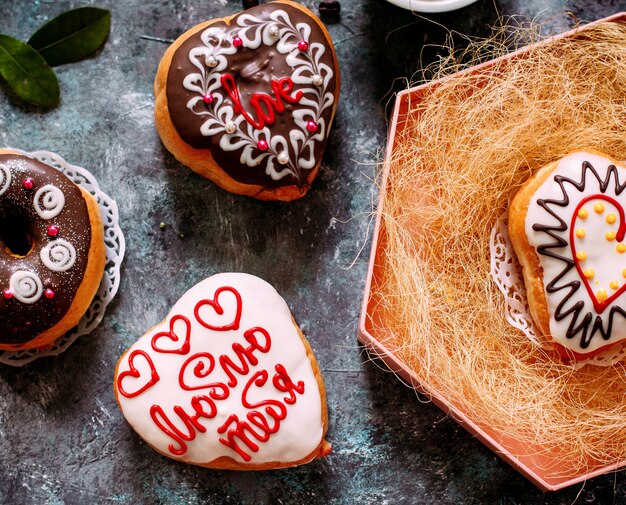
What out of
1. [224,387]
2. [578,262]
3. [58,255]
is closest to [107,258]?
[58,255]

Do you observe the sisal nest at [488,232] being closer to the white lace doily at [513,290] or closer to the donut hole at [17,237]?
the white lace doily at [513,290]

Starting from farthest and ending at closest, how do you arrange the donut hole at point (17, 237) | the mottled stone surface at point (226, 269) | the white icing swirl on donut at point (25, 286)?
the mottled stone surface at point (226, 269) → the donut hole at point (17, 237) → the white icing swirl on donut at point (25, 286)

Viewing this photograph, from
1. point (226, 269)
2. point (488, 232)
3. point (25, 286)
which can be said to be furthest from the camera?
point (226, 269)

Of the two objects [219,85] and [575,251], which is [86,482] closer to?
[219,85]

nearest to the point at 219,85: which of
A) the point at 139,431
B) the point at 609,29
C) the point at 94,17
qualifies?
the point at 94,17

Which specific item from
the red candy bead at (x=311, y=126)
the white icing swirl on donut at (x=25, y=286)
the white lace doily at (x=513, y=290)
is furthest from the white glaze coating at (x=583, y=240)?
the white icing swirl on donut at (x=25, y=286)

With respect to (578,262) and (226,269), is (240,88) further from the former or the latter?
(578,262)
